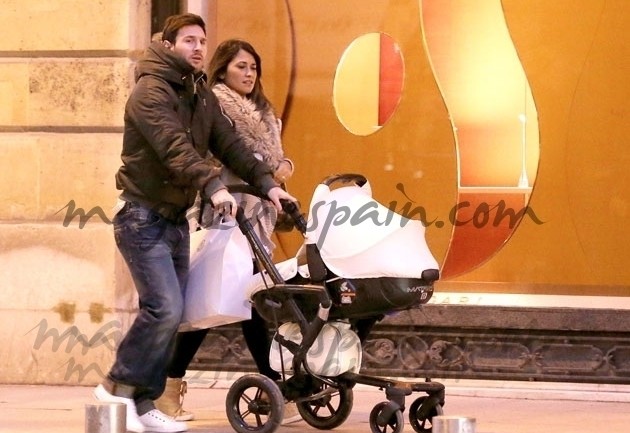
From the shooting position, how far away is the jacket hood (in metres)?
6.54

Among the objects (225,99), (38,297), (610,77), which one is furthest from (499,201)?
(38,297)

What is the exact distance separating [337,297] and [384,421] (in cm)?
58

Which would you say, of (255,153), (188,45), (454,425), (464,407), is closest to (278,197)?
(255,153)

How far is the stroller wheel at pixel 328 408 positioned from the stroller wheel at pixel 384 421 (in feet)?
0.70

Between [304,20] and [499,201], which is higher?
[304,20]

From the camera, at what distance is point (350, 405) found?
676cm

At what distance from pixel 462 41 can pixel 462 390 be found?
2.10 metres

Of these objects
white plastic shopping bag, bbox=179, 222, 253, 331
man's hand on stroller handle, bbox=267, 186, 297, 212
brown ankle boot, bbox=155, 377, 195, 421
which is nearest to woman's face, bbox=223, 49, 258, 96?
white plastic shopping bag, bbox=179, 222, 253, 331

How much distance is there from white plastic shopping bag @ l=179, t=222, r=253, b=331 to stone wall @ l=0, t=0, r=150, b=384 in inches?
80.2

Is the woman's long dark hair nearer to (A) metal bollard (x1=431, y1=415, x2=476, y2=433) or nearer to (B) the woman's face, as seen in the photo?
(B) the woman's face

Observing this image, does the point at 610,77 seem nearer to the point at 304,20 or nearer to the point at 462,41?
the point at 462,41

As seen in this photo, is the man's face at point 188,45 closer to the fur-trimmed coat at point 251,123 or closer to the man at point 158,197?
the man at point 158,197

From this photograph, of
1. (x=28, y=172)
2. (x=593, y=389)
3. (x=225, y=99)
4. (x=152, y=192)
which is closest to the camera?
(x=152, y=192)

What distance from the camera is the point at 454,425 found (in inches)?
197
